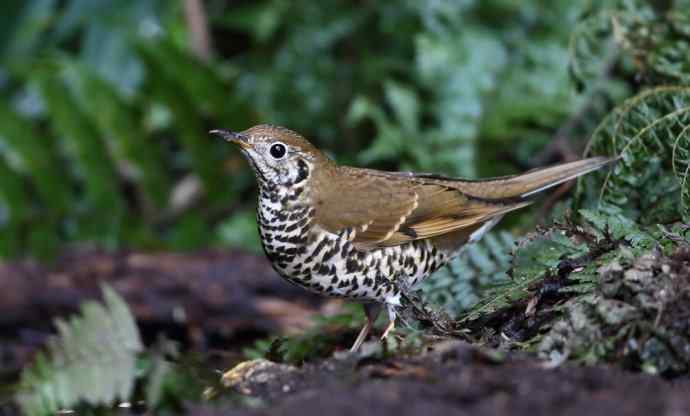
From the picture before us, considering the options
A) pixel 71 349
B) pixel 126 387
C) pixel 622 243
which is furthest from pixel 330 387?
pixel 622 243

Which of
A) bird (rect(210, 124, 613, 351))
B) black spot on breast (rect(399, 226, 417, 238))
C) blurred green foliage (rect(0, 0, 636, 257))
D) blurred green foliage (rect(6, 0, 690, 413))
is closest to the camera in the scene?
bird (rect(210, 124, 613, 351))

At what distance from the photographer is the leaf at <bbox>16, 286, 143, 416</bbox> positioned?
243 cm

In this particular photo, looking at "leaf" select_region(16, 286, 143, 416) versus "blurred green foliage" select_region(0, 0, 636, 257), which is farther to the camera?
"blurred green foliage" select_region(0, 0, 636, 257)

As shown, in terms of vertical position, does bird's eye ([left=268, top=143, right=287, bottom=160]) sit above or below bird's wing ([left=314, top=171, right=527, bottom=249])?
above

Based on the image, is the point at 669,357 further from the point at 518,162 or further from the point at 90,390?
the point at 518,162

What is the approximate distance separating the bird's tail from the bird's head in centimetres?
74

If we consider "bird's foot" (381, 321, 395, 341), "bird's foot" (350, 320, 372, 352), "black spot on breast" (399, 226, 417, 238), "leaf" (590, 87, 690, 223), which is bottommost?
"bird's foot" (350, 320, 372, 352)

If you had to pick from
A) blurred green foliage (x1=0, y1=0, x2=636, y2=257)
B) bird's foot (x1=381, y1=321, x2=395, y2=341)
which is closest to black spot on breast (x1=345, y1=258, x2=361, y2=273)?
bird's foot (x1=381, y1=321, x2=395, y2=341)

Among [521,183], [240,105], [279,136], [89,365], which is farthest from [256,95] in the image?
[89,365]

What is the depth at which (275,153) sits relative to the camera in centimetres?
393

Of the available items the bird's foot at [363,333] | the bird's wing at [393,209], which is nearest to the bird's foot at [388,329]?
A: the bird's foot at [363,333]

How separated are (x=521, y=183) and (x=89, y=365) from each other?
223cm

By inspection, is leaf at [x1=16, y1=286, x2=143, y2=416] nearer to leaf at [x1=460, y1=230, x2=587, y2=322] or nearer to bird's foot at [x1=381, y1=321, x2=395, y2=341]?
bird's foot at [x1=381, y1=321, x2=395, y2=341]

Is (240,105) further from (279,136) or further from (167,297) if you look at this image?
(279,136)
